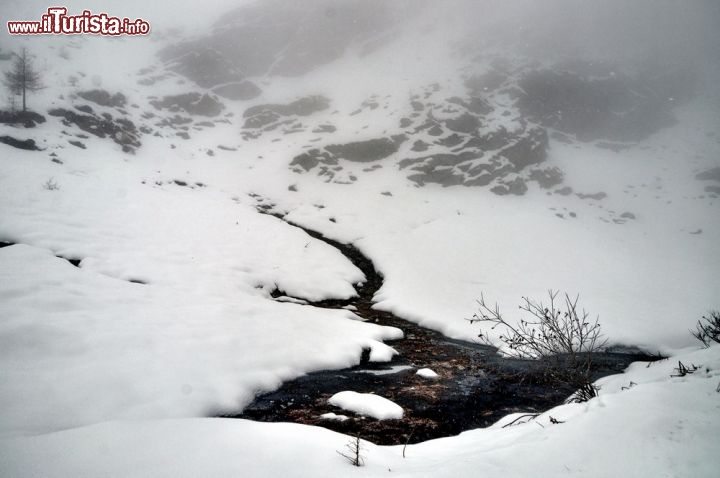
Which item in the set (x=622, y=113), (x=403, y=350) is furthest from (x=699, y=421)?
(x=622, y=113)

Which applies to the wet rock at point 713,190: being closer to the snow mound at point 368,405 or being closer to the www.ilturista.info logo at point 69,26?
the snow mound at point 368,405

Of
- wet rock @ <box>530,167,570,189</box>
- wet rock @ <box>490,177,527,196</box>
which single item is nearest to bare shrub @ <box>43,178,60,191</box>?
wet rock @ <box>490,177,527,196</box>

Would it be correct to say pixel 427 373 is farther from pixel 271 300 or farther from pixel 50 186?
pixel 50 186

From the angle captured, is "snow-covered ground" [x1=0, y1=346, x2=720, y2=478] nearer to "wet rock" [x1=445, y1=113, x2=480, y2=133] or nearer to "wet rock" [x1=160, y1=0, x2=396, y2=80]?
"wet rock" [x1=445, y1=113, x2=480, y2=133]

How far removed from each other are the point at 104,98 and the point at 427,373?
36.3 metres

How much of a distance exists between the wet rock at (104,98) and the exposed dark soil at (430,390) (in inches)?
1340

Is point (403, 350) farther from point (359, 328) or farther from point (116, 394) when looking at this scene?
point (116, 394)

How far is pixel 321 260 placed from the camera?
1378cm

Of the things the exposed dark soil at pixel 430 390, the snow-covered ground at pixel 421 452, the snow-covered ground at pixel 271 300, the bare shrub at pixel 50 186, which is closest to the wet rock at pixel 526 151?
the snow-covered ground at pixel 271 300

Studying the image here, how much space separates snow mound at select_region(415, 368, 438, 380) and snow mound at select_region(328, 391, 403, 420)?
1.66 meters

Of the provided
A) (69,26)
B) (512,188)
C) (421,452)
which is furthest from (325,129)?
(69,26)

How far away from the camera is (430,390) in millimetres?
5855

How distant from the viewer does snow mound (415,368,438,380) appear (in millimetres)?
6489

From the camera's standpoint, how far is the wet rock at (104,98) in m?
28.0
